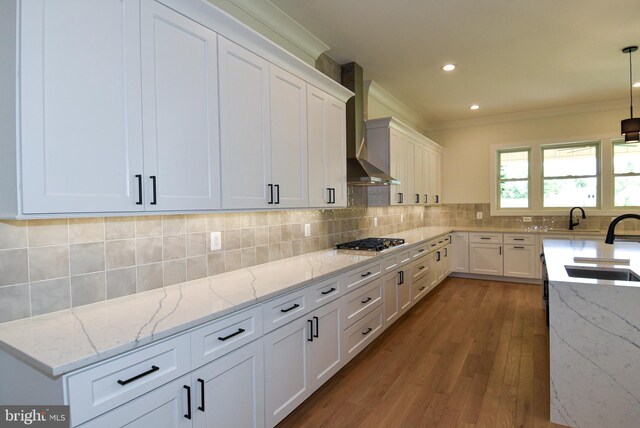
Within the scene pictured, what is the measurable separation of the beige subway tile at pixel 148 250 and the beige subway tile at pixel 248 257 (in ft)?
2.17

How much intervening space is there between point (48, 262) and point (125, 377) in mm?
696

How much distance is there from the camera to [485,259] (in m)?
5.88

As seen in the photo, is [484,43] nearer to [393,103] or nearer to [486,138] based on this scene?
[393,103]

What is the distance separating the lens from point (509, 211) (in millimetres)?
6090

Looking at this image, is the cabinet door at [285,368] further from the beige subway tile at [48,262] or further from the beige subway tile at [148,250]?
the beige subway tile at [48,262]

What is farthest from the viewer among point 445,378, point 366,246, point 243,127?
point 366,246

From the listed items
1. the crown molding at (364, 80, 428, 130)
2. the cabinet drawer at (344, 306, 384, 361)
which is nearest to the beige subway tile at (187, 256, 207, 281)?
the cabinet drawer at (344, 306, 384, 361)

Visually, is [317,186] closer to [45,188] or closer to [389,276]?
[389,276]

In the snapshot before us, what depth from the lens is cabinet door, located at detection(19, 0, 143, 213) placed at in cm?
124

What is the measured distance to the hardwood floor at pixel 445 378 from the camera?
2256 mm

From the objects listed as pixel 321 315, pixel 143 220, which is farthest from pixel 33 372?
pixel 321 315

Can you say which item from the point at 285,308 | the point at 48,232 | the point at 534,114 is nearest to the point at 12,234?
the point at 48,232

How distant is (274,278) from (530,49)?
11.1 ft

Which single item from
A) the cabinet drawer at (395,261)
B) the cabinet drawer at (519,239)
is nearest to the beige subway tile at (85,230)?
the cabinet drawer at (395,261)
